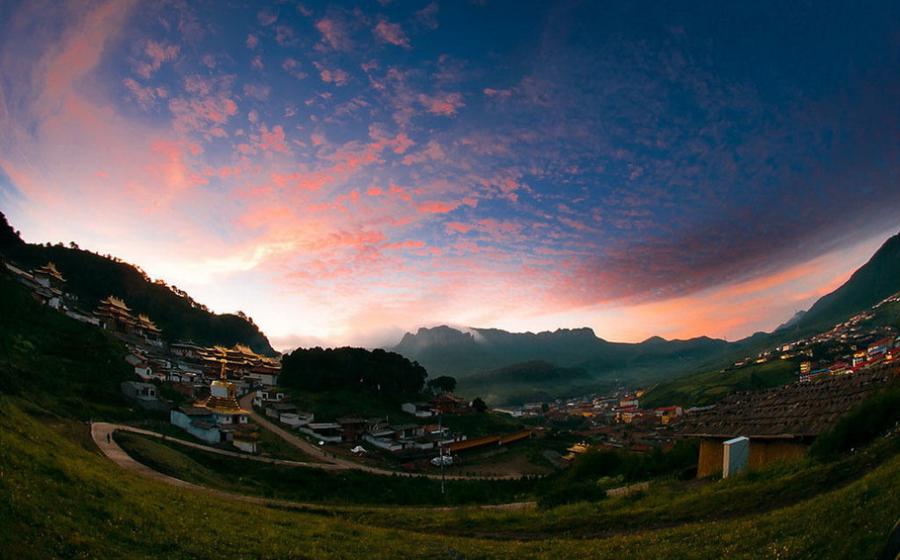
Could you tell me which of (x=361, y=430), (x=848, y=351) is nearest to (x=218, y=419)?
(x=361, y=430)

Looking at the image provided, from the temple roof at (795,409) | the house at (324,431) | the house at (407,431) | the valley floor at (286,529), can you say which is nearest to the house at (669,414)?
the house at (407,431)

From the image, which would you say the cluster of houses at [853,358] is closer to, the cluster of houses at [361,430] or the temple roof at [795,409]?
the cluster of houses at [361,430]

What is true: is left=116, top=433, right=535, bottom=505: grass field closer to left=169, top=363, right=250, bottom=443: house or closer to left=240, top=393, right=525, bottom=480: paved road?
left=240, top=393, right=525, bottom=480: paved road

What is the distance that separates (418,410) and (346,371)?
2241 cm

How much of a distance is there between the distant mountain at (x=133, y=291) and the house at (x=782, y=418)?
136m

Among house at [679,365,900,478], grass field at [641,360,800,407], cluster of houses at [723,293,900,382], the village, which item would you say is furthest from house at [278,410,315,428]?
cluster of houses at [723,293,900,382]

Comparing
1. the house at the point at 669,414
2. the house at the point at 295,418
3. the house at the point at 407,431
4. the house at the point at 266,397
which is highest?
the house at the point at 266,397

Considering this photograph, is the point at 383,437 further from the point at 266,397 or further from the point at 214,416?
the point at 214,416

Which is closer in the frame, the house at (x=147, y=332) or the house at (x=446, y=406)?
the house at (x=446, y=406)

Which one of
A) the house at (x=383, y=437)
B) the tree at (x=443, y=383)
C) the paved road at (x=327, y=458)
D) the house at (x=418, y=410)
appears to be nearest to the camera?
the paved road at (x=327, y=458)

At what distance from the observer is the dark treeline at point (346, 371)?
4483 inches

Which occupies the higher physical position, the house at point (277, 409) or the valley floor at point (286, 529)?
the valley floor at point (286, 529)

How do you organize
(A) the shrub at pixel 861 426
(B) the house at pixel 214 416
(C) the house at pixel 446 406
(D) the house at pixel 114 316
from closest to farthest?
(A) the shrub at pixel 861 426
(B) the house at pixel 214 416
(D) the house at pixel 114 316
(C) the house at pixel 446 406

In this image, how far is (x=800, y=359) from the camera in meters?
129
